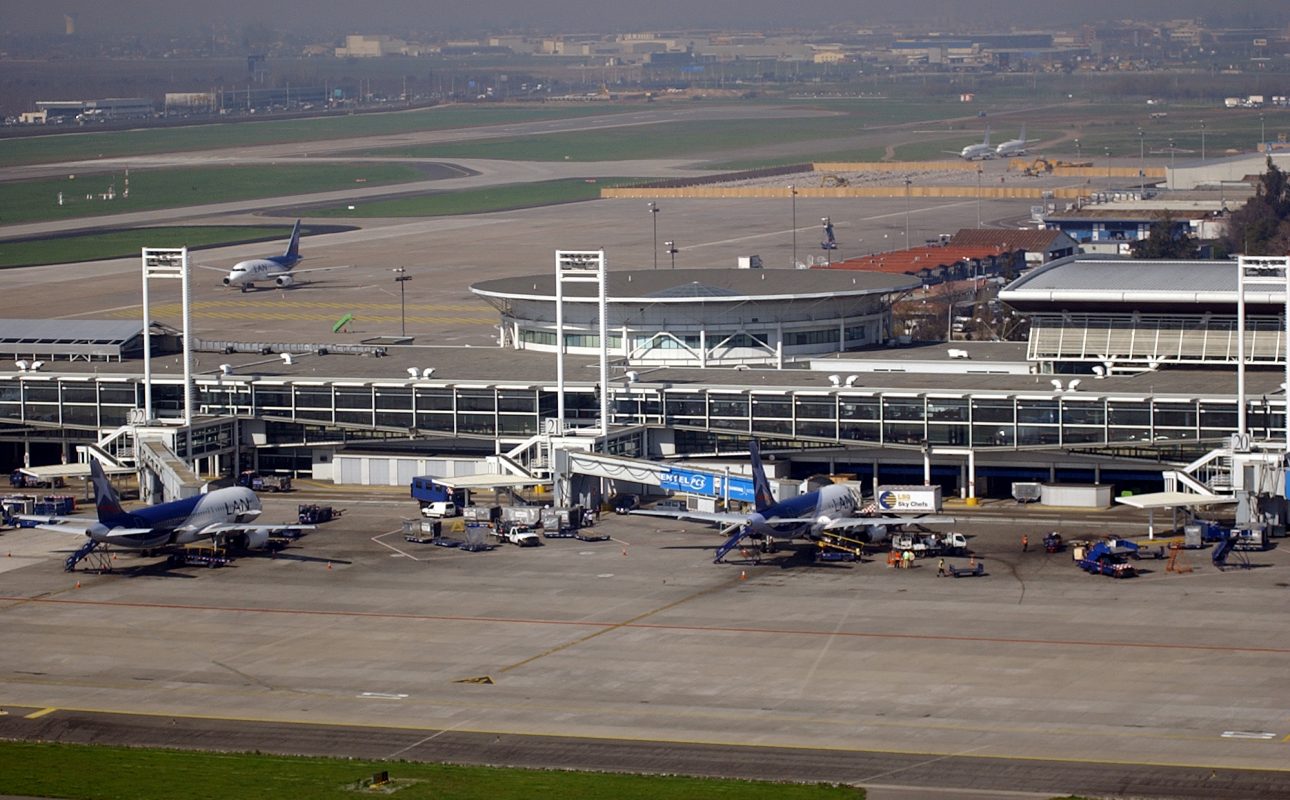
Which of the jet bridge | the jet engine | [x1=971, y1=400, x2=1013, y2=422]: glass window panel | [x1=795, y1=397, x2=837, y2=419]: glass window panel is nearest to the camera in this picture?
the jet engine

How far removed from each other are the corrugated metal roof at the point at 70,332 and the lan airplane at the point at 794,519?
165ft

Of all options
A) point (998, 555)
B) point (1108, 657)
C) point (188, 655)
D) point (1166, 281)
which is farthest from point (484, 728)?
point (1166, 281)

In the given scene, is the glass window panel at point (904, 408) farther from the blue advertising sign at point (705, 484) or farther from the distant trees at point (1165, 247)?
the distant trees at point (1165, 247)

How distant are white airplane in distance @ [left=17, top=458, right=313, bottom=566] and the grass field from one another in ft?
88.7

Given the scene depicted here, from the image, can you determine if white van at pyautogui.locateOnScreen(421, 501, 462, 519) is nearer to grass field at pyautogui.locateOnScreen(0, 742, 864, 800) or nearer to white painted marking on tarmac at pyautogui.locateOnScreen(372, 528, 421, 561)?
white painted marking on tarmac at pyautogui.locateOnScreen(372, 528, 421, 561)

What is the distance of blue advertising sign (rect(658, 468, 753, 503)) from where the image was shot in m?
97.4

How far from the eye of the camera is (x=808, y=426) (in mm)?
107750

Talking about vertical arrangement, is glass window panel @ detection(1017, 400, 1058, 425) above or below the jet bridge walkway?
above

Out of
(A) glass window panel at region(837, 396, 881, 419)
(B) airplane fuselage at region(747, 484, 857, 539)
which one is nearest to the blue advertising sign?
(B) airplane fuselage at region(747, 484, 857, 539)

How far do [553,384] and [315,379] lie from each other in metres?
13.5

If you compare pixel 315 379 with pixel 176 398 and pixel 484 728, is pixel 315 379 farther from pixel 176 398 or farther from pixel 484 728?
pixel 484 728

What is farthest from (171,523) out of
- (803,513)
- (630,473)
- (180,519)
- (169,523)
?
(803,513)

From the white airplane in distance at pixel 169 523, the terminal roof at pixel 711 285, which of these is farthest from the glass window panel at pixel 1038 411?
the white airplane in distance at pixel 169 523

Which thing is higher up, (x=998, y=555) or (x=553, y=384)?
(x=553, y=384)
